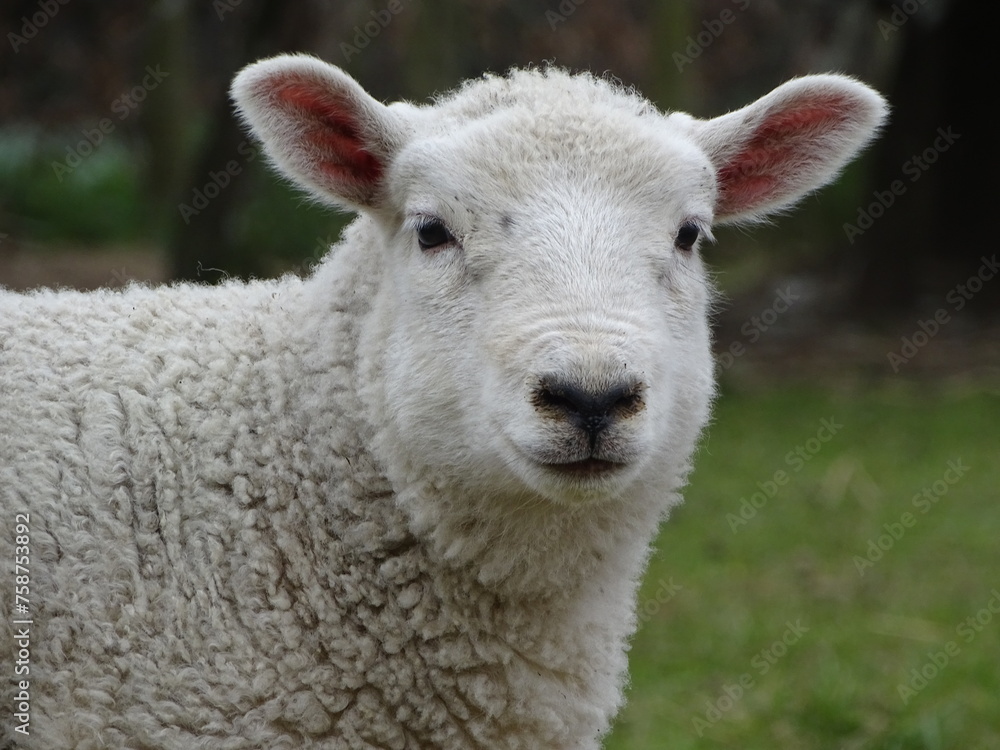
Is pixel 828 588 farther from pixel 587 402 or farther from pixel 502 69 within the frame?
pixel 502 69

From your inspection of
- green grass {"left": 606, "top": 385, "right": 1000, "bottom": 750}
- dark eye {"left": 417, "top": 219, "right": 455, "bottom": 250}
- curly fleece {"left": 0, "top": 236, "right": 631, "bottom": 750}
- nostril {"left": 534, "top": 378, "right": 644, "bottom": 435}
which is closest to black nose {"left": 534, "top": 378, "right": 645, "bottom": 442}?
nostril {"left": 534, "top": 378, "right": 644, "bottom": 435}

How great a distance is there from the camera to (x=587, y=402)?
8.95 feet

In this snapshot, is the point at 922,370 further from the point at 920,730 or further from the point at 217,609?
the point at 217,609

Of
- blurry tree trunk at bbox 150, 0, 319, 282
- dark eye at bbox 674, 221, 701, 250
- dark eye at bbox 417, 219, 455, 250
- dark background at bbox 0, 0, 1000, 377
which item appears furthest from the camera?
dark background at bbox 0, 0, 1000, 377

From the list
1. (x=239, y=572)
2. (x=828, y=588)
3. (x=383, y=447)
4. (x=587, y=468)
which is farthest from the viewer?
(x=828, y=588)

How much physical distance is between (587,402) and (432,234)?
72 cm

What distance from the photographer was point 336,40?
1408cm

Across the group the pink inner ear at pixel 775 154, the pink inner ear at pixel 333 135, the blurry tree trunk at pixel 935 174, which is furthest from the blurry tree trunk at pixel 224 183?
the blurry tree trunk at pixel 935 174

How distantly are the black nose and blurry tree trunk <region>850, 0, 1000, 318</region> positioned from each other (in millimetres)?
10617

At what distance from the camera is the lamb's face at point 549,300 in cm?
280

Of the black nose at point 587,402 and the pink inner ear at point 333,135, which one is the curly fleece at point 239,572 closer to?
the pink inner ear at point 333,135

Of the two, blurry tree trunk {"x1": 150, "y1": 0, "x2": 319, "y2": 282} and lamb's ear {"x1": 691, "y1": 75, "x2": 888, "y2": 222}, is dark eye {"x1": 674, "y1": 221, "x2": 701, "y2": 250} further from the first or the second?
blurry tree trunk {"x1": 150, "y1": 0, "x2": 319, "y2": 282}

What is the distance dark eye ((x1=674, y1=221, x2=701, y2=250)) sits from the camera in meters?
3.33

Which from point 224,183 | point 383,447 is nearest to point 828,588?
point 383,447
